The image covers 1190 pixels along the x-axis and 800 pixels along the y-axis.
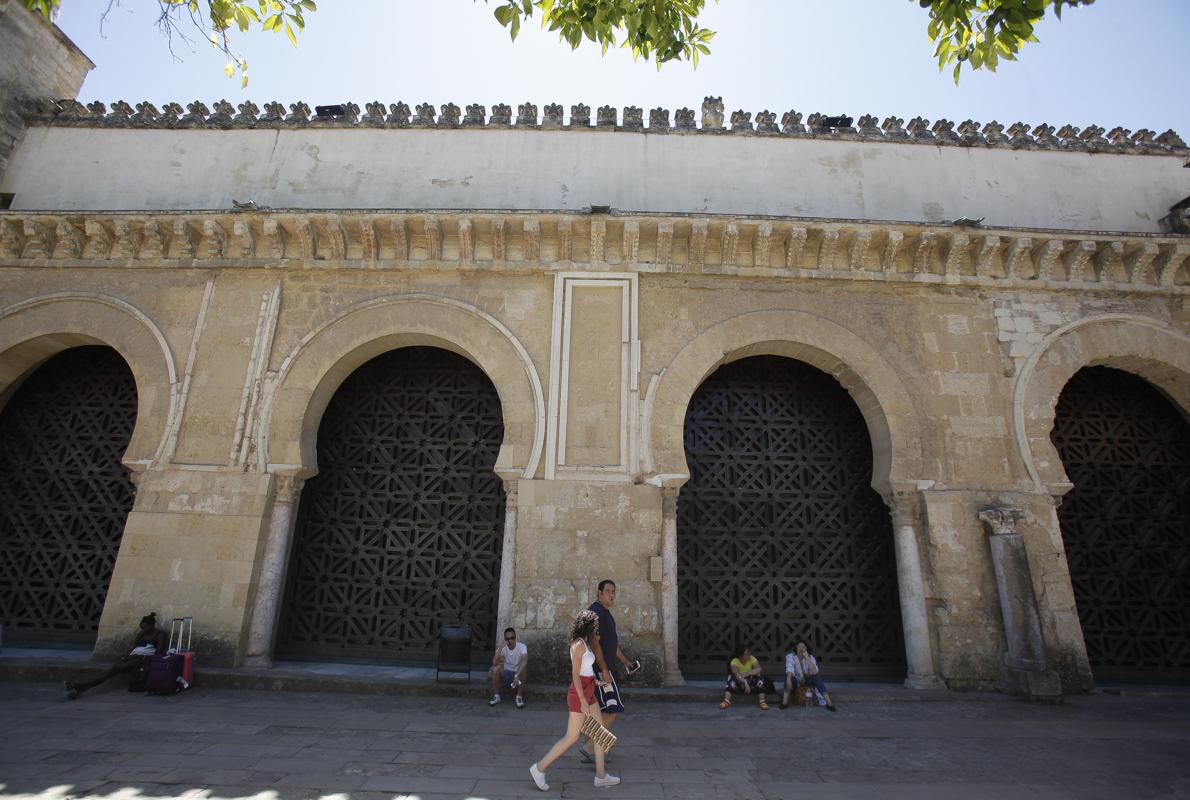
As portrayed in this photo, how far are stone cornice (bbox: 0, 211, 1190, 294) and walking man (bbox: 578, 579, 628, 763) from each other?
4326 millimetres

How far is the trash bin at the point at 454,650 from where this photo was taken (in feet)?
19.6

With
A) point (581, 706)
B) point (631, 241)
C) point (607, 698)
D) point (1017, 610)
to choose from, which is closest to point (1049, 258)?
point (1017, 610)

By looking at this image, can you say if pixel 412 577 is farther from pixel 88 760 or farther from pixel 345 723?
pixel 88 760

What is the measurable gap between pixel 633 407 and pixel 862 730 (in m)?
3.64

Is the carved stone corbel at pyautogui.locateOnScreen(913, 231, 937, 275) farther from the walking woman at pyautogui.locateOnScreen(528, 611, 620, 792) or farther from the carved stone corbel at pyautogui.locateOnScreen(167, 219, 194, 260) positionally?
the carved stone corbel at pyautogui.locateOnScreen(167, 219, 194, 260)

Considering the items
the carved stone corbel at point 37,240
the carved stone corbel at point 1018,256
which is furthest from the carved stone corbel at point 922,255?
the carved stone corbel at point 37,240

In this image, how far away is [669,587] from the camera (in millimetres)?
6312

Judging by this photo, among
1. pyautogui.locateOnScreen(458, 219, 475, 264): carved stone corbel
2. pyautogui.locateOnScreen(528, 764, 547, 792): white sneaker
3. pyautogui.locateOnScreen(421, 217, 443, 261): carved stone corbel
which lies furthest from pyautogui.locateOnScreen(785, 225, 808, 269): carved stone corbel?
pyautogui.locateOnScreen(528, 764, 547, 792): white sneaker

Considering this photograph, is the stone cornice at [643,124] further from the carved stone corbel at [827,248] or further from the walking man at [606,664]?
the walking man at [606,664]

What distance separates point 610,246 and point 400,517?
162 inches

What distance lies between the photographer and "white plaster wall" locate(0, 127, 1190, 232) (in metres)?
8.07

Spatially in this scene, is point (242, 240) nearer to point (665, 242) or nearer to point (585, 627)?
point (665, 242)

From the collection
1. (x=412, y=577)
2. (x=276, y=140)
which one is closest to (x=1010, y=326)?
(x=412, y=577)

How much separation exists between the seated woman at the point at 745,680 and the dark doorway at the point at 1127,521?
14.3 ft
